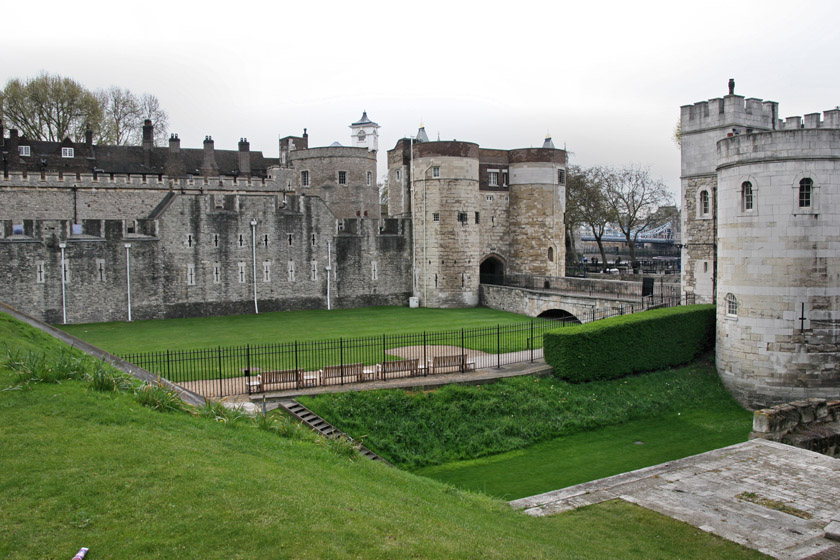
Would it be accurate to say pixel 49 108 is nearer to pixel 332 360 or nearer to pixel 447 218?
pixel 447 218

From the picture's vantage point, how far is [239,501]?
321 inches

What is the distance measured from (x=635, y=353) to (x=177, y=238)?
926 inches

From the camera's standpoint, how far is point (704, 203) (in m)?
27.7

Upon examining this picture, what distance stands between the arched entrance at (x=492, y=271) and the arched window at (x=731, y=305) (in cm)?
1921

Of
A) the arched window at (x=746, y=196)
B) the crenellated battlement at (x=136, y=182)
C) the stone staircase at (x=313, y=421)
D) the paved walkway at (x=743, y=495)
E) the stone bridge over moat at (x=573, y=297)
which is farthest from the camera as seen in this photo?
the crenellated battlement at (x=136, y=182)

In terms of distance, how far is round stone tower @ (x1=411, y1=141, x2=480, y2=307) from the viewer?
130 feet

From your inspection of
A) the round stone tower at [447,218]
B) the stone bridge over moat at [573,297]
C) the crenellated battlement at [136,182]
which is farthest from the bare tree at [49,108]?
the stone bridge over moat at [573,297]

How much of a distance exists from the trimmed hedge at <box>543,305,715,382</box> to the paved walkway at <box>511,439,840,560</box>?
6.16m

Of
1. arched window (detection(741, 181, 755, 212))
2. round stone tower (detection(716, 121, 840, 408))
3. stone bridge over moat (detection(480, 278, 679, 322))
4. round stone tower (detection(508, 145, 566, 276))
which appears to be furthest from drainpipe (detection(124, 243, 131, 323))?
arched window (detection(741, 181, 755, 212))

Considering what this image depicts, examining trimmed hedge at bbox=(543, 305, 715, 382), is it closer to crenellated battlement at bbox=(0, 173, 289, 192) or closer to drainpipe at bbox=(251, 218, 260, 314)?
drainpipe at bbox=(251, 218, 260, 314)

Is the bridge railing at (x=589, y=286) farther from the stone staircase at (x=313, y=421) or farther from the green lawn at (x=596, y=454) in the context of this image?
the stone staircase at (x=313, y=421)

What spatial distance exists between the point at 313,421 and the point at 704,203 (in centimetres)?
1895

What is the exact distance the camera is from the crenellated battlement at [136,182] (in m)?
38.3

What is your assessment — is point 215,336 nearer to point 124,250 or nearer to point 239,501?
point 124,250
